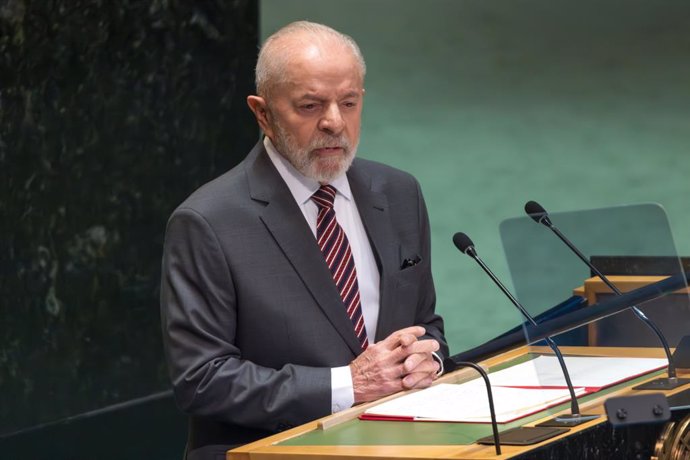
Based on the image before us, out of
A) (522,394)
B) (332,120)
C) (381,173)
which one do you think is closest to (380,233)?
(381,173)

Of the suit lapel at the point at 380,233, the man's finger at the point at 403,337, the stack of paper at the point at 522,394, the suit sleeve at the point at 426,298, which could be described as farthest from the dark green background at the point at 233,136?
the stack of paper at the point at 522,394

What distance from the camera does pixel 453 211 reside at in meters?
6.66

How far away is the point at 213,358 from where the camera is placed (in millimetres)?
2379

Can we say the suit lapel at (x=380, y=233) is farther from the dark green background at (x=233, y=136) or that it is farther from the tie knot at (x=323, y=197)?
the dark green background at (x=233, y=136)

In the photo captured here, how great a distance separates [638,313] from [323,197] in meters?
0.81

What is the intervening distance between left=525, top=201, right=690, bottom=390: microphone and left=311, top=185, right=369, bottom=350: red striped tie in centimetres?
48

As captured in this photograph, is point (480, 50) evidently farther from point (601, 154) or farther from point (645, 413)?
point (645, 413)

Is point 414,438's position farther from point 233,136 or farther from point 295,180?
point 233,136

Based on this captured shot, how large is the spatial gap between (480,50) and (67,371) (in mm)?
2792

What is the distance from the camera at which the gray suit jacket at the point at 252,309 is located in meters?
2.36

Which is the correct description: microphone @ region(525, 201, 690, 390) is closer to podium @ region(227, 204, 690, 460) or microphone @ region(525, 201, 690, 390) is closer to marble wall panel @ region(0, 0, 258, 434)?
podium @ region(227, 204, 690, 460)

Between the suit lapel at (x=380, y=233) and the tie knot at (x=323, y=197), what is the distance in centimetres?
9

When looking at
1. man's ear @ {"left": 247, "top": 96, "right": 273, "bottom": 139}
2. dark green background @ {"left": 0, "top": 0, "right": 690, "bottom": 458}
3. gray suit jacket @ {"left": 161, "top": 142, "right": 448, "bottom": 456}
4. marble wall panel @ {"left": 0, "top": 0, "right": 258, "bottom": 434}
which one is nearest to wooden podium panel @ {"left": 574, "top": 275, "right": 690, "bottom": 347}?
gray suit jacket @ {"left": 161, "top": 142, "right": 448, "bottom": 456}

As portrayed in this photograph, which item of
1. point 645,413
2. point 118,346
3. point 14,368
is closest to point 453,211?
point 118,346
